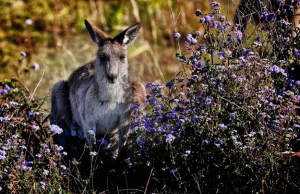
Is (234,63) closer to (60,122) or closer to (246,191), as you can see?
(246,191)

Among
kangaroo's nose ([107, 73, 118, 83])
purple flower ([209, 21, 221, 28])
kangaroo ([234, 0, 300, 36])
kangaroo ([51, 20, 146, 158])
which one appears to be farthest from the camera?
kangaroo ([51, 20, 146, 158])

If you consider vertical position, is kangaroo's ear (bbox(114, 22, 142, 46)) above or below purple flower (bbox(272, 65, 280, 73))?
above

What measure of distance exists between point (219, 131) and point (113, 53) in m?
1.83

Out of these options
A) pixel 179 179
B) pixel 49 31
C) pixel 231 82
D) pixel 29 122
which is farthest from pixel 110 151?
pixel 49 31

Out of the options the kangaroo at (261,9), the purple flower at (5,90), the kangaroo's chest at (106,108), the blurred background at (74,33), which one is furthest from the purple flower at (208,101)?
the blurred background at (74,33)

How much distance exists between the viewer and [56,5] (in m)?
12.2

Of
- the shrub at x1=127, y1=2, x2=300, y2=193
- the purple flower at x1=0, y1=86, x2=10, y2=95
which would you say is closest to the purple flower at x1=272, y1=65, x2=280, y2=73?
the shrub at x1=127, y1=2, x2=300, y2=193

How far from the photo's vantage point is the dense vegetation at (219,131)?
16.1 feet

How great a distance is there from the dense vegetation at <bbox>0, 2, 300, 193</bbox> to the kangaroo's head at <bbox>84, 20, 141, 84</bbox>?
0.87 meters

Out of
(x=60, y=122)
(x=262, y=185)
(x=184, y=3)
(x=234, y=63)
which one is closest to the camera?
(x=262, y=185)

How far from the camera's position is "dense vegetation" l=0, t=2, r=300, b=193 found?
4910 mm

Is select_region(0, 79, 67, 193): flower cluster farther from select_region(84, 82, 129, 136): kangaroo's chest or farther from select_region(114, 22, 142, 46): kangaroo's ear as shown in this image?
select_region(114, 22, 142, 46): kangaroo's ear

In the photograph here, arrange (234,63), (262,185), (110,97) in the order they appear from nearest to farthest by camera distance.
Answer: (262,185) → (234,63) → (110,97)

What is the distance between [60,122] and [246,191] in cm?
286
